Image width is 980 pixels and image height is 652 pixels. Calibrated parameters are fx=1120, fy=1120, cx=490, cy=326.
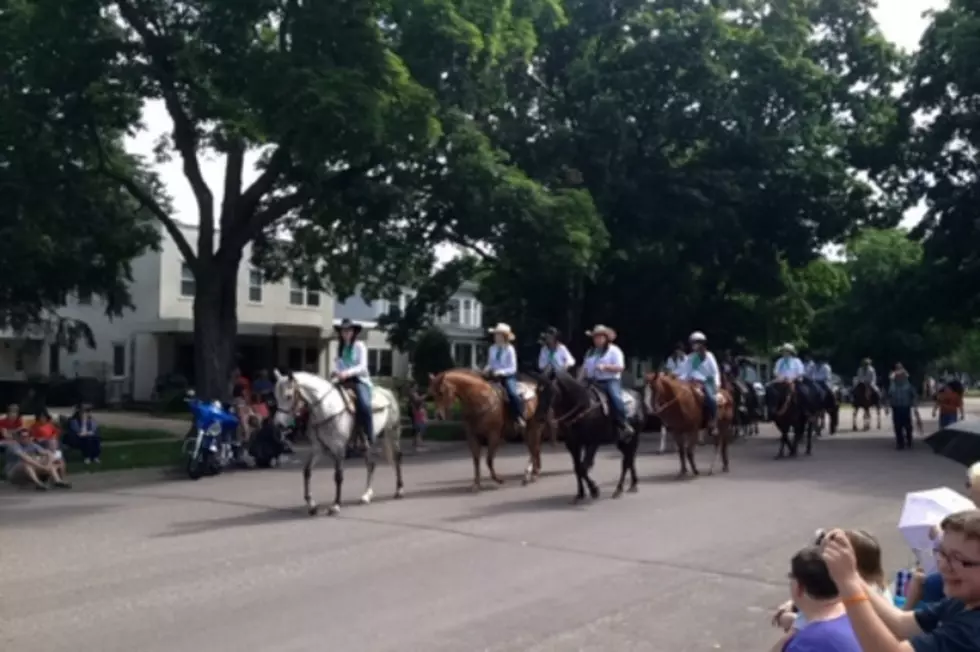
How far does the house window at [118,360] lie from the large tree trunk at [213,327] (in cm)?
2580

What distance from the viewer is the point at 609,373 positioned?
17484 millimetres

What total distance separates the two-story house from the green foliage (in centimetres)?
995

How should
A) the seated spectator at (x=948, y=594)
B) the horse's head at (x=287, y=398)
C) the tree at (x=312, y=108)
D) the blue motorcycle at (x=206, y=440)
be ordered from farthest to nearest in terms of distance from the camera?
1. the tree at (x=312, y=108)
2. the blue motorcycle at (x=206, y=440)
3. the horse's head at (x=287, y=398)
4. the seated spectator at (x=948, y=594)

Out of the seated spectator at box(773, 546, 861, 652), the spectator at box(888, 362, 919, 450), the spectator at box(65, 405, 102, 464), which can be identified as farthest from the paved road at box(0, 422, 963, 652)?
the spectator at box(888, 362, 919, 450)

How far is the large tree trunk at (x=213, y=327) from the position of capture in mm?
27844

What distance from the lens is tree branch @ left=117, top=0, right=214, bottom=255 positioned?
24203 millimetres

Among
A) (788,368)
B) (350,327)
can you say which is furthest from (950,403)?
(350,327)

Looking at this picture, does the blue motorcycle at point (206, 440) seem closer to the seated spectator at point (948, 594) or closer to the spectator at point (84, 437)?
the spectator at point (84, 437)

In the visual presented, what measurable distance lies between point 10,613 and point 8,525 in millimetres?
5784

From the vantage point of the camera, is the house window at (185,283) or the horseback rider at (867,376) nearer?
the horseback rider at (867,376)

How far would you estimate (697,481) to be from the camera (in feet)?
64.1

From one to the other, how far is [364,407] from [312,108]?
22.0ft

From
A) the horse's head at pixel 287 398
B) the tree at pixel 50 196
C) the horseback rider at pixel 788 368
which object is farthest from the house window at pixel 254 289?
the horse's head at pixel 287 398

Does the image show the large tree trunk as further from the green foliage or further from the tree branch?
the green foliage
